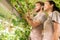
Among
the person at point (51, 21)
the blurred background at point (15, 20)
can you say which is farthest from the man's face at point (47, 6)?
the blurred background at point (15, 20)

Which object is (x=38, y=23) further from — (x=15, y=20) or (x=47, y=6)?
(x=15, y=20)

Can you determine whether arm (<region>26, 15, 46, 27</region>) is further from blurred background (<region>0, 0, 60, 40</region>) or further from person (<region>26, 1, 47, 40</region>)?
blurred background (<region>0, 0, 60, 40</region>)

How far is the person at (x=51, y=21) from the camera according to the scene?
1.07m

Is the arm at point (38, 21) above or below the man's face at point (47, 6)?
below

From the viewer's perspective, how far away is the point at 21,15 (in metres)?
1.35

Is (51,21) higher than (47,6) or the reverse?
the reverse

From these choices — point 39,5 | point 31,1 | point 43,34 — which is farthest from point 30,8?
point 43,34

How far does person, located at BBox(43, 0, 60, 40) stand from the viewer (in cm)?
107

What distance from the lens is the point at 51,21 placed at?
109cm

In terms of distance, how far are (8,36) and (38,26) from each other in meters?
0.24

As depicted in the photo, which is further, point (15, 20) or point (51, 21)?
point (15, 20)

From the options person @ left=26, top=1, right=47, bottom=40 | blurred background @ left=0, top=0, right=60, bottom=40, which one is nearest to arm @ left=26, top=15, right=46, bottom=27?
person @ left=26, top=1, right=47, bottom=40

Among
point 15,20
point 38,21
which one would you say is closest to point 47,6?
point 38,21

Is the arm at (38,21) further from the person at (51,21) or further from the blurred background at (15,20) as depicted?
the blurred background at (15,20)
